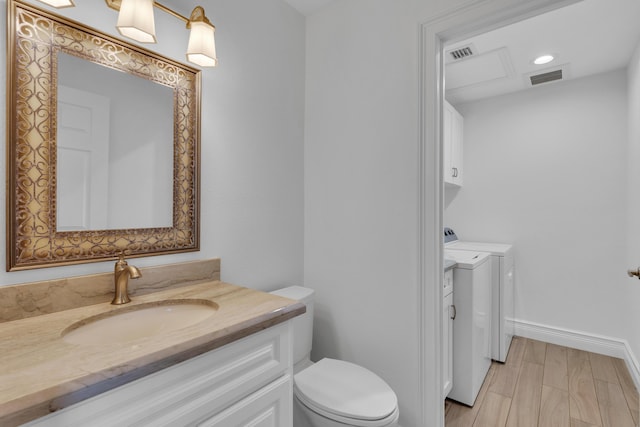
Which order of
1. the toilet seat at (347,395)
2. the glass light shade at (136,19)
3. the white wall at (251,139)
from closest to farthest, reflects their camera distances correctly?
1. the glass light shade at (136,19)
2. the toilet seat at (347,395)
3. the white wall at (251,139)

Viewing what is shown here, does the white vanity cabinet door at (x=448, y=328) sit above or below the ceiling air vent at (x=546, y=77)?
below

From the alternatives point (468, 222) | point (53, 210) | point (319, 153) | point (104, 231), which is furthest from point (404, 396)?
point (468, 222)

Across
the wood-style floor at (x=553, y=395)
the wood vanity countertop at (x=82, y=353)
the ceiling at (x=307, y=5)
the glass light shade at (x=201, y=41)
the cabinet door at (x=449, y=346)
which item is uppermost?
the ceiling at (x=307, y=5)

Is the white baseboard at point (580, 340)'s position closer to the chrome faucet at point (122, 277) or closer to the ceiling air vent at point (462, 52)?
the ceiling air vent at point (462, 52)

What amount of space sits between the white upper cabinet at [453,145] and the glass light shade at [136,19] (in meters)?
2.36

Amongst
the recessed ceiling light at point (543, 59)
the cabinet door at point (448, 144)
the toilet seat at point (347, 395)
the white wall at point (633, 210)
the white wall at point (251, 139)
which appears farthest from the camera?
the cabinet door at point (448, 144)

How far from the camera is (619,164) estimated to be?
255 centimetres

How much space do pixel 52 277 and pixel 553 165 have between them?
3506mm

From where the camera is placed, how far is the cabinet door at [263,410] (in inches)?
33.0

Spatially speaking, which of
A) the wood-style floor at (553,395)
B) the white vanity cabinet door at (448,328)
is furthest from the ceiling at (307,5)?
the wood-style floor at (553,395)

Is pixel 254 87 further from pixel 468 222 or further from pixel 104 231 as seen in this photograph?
pixel 468 222

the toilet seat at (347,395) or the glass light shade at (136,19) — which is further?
the toilet seat at (347,395)

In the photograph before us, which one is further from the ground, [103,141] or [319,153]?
[319,153]

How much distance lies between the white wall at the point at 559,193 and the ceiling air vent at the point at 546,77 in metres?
0.13
